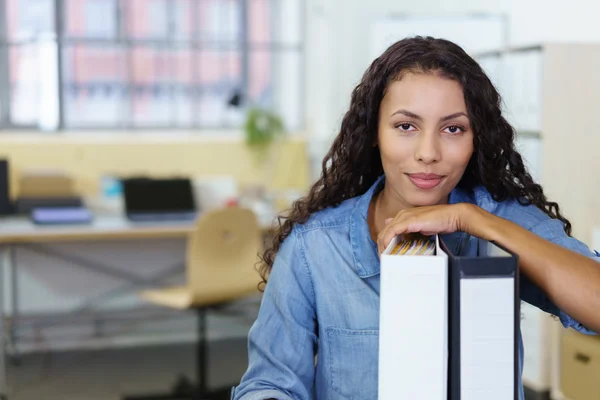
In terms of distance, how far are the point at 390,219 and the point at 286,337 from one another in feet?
0.72

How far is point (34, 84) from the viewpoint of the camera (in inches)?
197

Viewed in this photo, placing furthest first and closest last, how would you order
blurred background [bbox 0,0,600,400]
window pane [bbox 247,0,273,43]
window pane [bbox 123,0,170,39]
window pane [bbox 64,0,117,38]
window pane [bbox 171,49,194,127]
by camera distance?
window pane [bbox 247,0,273,43]
window pane [bbox 171,49,194,127]
window pane [bbox 123,0,170,39]
window pane [bbox 64,0,117,38]
blurred background [bbox 0,0,600,400]

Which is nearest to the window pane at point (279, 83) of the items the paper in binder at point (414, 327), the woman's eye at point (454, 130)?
the woman's eye at point (454, 130)

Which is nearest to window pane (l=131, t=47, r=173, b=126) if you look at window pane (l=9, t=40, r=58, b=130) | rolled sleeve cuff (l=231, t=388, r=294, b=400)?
window pane (l=9, t=40, r=58, b=130)

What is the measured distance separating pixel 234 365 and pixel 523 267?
3.64m

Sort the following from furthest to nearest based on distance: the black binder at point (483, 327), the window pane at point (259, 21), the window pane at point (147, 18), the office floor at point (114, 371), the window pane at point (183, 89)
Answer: the window pane at point (259, 21), the window pane at point (183, 89), the window pane at point (147, 18), the office floor at point (114, 371), the black binder at point (483, 327)

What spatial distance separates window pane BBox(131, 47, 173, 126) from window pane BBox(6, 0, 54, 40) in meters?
0.54

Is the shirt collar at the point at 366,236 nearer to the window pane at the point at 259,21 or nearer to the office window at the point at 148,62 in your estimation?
the office window at the point at 148,62

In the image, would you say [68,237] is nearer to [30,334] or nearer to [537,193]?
[30,334]

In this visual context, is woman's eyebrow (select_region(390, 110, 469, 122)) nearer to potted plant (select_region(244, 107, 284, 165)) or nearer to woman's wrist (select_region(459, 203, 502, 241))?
woman's wrist (select_region(459, 203, 502, 241))

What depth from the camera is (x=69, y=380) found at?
421cm

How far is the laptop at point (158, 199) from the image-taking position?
169 inches

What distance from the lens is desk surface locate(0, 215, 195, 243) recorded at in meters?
3.83

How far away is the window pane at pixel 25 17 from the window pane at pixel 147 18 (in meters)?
0.45
